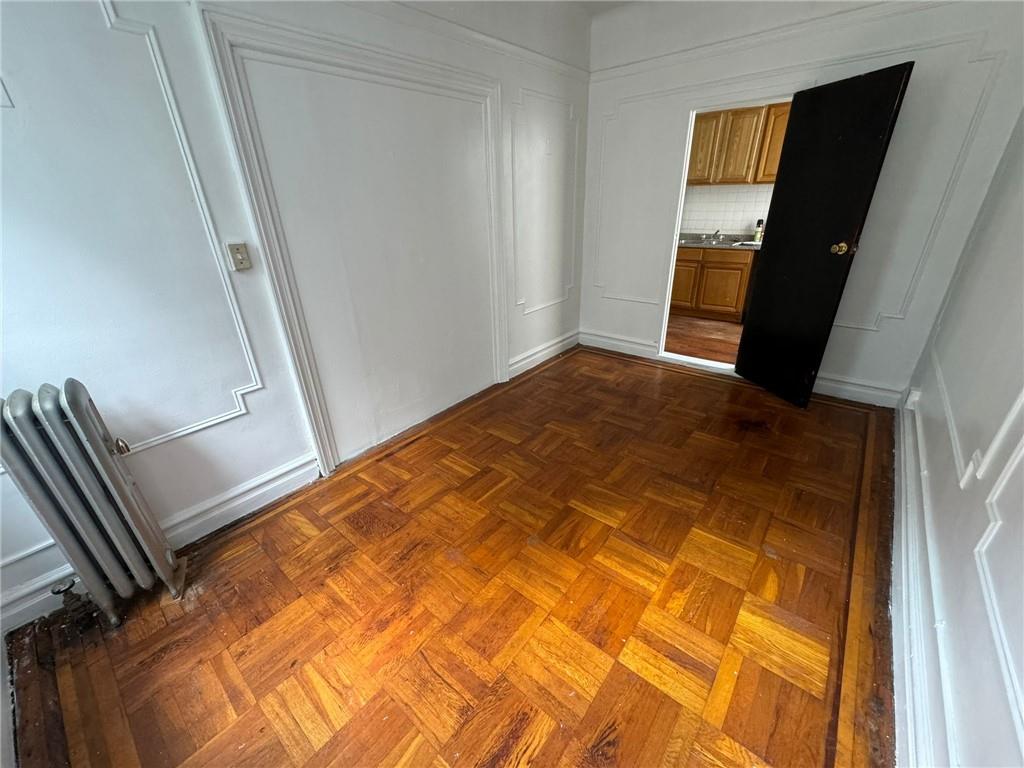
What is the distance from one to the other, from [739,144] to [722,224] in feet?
2.83

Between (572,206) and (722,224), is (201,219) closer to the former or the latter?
(572,206)

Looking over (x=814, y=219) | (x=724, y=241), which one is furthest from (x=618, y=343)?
(x=724, y=241)

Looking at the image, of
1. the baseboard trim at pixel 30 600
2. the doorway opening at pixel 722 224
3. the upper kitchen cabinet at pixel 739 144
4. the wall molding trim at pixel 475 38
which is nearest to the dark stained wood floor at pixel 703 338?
the doorway opening at pixel 722 224

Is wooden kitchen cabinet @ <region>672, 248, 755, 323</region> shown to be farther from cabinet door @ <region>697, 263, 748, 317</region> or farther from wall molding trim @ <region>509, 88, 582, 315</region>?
wall molding trim @ <region>509, 88, 582, 315</region>

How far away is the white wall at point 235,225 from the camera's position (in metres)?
1.17

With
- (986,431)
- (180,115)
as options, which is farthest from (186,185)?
(986,431)

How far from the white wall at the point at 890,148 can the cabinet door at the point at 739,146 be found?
5.63 feet

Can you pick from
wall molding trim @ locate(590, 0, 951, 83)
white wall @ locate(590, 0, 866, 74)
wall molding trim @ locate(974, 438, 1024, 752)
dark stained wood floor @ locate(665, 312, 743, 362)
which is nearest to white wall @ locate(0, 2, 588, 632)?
white wall @ locate(590, 0, 866, 74)

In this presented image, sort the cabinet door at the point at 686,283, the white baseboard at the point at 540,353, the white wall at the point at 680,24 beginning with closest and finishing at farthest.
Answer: the white wall at the point at 680,24, the white baseboard at the point at 540,353, the cabinet door at the point at 686,283

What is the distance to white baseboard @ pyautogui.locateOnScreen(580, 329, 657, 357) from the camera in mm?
3412

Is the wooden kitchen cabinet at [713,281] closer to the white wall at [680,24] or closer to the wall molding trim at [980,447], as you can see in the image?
the white wall at [680,24]

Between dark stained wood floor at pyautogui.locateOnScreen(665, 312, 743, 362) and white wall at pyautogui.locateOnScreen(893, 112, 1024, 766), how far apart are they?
1601 millimetres

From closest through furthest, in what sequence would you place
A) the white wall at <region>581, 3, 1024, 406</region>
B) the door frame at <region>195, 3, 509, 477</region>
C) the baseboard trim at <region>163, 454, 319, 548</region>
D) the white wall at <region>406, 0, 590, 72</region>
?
the door frame at <region>195, 3, 509, 477</region>, the baseboard trim at <region>163, 454, 319, 548</region>, the white wall at <region>581, 3, 1024, 406</region>, the white wall at <region>406, 0, 590, 72</region>

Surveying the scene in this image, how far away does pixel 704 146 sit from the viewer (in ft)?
13.7
